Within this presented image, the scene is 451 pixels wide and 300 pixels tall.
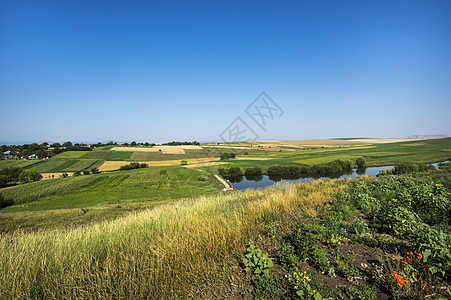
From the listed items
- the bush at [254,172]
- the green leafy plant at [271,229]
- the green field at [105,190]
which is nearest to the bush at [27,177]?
the green field at [105,190]

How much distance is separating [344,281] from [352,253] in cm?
89

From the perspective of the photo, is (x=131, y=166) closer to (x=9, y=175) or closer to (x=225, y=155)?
(x=9, y=175)

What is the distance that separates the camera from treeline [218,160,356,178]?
57.1m

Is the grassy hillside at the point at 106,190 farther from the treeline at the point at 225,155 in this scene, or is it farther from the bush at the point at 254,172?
the treeline at the point at 225,155

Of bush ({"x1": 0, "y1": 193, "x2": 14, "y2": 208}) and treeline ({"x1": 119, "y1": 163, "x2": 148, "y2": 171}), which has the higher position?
treeline ({"x1": 119, "y1": 163, "x2": 148, "y2": 171})

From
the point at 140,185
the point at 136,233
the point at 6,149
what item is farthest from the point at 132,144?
the point at 136,233

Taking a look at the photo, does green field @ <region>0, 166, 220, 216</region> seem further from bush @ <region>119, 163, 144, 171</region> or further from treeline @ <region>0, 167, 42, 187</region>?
bush @ <region>119, 163, 144, 171</region>

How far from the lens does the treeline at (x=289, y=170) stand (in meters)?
57.1

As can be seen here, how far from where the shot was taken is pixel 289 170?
58688 mm

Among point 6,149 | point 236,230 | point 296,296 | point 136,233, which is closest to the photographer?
point 296,296

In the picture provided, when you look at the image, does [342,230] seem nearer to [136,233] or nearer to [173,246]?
[173,246]

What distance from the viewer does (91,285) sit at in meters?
2.90

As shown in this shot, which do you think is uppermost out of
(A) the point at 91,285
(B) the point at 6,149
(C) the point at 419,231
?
(B) the point at 6,149

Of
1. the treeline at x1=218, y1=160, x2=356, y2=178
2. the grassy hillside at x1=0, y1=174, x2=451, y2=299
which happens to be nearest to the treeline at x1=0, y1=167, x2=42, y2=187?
the treeline at x1=218, y1=160, x2=356, y2=178
